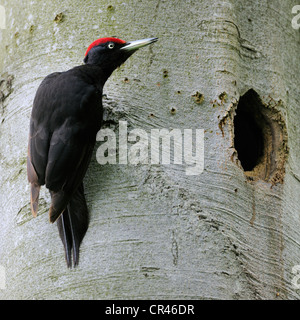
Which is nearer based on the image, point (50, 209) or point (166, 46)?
point (50, 209)

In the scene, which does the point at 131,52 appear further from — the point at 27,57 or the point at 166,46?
the point at 27,57

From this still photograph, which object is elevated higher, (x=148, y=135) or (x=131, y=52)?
(x=131, y=52)

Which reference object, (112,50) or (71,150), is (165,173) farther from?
(112,50)

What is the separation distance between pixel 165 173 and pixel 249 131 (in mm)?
823

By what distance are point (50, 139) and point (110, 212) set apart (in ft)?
1.56

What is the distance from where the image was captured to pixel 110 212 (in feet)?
8.75

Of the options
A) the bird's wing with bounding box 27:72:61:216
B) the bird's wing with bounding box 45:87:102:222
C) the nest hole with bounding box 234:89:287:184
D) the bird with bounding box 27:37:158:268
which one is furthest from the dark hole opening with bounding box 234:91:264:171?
the bird's wing with bounding box 27:72:61:216

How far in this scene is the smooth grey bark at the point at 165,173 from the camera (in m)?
2.58

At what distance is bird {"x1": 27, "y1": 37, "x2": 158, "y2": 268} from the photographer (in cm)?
269

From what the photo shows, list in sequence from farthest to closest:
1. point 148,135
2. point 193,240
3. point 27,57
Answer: point 27,57 < point 148,135 < point 193,240

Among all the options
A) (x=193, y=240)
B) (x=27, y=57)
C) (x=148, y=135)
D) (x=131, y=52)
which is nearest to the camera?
(x=193, y=240)

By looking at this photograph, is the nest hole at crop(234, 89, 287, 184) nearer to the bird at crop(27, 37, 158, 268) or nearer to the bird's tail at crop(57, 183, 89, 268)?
the bird at crop(27, 37, 158, 268)

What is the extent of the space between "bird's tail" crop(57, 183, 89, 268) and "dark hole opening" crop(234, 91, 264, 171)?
1018 millimetres

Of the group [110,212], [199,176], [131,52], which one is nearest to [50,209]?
[110,212]
